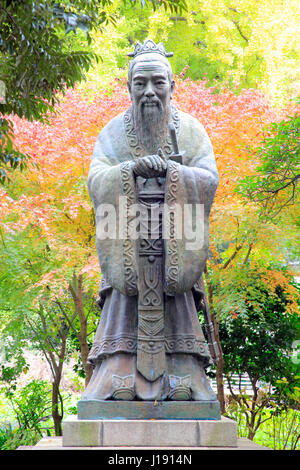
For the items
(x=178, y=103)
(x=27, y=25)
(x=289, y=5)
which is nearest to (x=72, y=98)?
(x=178, y=103)

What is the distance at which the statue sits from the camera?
390 centimetres

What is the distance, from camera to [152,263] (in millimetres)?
4051

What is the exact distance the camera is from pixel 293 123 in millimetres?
5934

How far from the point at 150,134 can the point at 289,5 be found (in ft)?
31.0

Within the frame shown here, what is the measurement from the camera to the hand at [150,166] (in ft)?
13.0

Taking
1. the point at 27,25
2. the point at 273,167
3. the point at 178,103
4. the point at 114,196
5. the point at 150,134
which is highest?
the point at 178,103

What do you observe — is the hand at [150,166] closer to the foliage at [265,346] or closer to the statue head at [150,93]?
the statue head at [150,93]

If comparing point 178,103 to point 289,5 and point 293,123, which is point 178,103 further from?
point 289,5

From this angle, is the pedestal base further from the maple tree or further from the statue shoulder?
the maple tree

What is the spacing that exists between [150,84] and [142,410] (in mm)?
2373

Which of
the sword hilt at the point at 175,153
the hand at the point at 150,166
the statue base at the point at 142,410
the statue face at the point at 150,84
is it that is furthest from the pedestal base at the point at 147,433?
the statue face at the point at 150,84

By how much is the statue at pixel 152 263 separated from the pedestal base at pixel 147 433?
0.80ft

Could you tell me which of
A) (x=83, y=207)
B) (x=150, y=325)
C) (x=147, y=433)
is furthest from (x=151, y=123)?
(x=83, y=207)

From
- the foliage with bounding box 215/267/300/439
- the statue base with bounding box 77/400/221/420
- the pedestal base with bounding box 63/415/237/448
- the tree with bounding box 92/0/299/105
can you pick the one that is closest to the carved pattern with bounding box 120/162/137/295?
the statue base with bounding box 77/400/221/420
